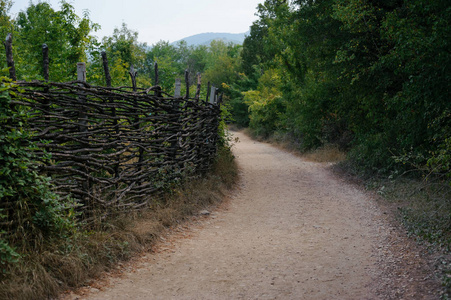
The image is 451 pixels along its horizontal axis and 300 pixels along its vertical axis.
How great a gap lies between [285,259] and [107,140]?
285cm

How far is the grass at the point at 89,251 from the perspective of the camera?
3.49 m

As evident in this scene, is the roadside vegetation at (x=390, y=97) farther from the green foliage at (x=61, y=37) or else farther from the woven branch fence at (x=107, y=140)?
the green foliage at (x=61, y=37)

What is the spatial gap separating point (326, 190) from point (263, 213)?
276 centimetres

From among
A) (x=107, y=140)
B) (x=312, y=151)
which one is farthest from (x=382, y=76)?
(x=312, y=151)

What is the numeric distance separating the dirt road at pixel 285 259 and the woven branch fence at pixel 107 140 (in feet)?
3.32

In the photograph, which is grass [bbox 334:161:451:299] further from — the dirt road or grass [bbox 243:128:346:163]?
grass [bbox 243:128:346:163]

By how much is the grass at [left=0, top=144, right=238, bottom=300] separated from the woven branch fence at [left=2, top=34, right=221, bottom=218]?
0.86 feet

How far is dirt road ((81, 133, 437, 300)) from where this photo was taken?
13.5 feet

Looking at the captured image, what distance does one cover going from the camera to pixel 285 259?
5211 mm

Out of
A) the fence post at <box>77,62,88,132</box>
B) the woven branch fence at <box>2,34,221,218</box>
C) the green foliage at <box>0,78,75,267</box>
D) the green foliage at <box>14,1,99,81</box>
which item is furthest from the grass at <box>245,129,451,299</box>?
the green foliage at <box>14,1,99,81</box>

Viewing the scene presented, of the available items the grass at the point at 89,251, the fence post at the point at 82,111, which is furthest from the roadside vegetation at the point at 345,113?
the fence post at the point at 82,111

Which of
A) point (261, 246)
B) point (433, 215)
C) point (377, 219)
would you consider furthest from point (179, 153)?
point (433, 215)

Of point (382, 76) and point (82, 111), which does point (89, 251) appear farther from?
point (382, 76)

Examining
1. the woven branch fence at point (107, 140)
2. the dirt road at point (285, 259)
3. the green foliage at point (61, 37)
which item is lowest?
the dirt road at point (285, 259)
